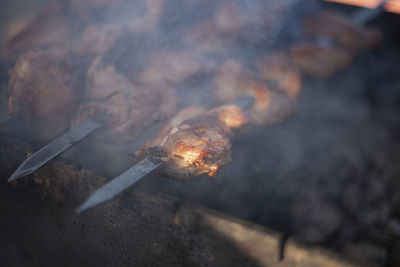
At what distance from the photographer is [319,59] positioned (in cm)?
283

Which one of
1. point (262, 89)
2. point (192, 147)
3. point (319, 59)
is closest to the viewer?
point (192, 147)

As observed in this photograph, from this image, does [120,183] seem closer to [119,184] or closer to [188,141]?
[119,184]

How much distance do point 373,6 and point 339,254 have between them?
13.6ft

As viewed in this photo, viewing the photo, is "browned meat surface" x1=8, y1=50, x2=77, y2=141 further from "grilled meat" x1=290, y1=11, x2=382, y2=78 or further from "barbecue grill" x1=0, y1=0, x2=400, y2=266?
"grilled meat" x1=290, y1=11, x2=382, y2=78

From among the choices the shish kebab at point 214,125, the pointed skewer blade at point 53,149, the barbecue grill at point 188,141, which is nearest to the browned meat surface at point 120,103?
the barbecue grill at point 188,141

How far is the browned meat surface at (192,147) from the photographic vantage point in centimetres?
167

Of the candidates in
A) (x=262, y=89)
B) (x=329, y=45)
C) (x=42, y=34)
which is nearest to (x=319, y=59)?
(x=329, y=45)

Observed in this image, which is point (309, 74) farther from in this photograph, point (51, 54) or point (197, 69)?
point (51, 54)

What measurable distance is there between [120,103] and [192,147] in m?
0.81

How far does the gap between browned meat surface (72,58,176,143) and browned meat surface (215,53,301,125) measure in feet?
1.73

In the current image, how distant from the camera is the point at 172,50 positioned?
101 inches

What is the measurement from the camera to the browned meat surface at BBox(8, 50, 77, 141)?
2.12 m

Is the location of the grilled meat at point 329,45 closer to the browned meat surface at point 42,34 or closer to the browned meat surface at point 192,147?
the browned meat surface at point 192,147

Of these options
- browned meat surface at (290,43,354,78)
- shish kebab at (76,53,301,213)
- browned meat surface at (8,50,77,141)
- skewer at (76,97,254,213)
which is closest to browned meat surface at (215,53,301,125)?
shish kebab at (76,53,301,213)
